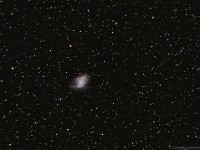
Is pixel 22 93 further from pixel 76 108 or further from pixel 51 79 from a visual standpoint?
pixel 76 108

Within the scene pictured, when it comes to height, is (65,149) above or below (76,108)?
below

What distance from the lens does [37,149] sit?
9.68 feet

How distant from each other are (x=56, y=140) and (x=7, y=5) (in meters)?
1.15

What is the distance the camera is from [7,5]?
2971mm

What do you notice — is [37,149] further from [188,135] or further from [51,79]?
[188,135]

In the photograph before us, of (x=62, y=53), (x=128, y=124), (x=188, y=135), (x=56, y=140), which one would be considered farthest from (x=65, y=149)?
(x=188, y=135)

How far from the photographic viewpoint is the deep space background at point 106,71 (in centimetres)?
300

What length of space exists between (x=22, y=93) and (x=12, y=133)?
32 cm

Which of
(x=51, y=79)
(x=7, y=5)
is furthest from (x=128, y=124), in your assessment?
(x=7, y=5)

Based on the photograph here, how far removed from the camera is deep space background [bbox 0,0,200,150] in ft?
9.84

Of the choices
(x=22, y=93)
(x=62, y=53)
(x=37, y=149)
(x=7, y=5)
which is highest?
(x=7, y=5)

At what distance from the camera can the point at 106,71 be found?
3.10m

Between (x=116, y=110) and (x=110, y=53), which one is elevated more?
(x=110, y=53)

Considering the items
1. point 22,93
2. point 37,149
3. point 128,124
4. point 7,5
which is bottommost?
point 37,149
